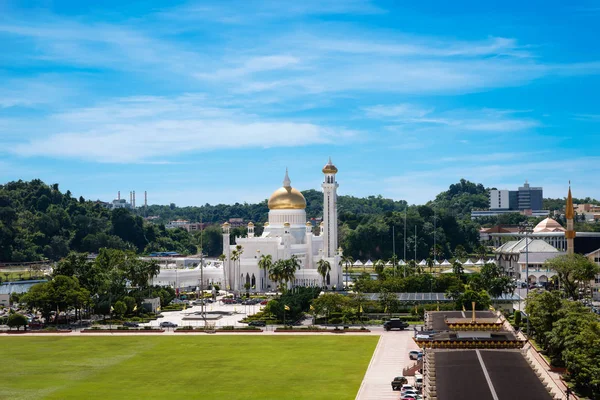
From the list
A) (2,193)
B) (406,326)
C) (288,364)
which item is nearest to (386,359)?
(288,364)

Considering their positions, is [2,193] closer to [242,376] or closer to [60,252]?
[60,252]

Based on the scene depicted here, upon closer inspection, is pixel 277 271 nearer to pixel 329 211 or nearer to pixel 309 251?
pixel 309 251

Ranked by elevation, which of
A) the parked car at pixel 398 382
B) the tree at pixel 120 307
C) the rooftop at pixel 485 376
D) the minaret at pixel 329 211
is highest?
the minaret at pixel 329 211

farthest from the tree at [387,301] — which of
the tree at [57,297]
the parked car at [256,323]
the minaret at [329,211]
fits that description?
the minaret at [329,211]

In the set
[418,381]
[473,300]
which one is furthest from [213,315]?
[418,381]

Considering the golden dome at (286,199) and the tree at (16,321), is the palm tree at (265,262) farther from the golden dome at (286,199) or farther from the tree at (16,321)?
the tree at (16,321)

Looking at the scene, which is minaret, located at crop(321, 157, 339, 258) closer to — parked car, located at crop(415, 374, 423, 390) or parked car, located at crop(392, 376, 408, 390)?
parked car, located at crop(415, 374, 423, 390)

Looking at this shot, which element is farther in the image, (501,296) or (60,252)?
(60,252)

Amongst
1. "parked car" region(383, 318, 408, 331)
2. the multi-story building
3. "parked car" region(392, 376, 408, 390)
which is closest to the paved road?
"parked car" region(392, 376, 408, 390)
